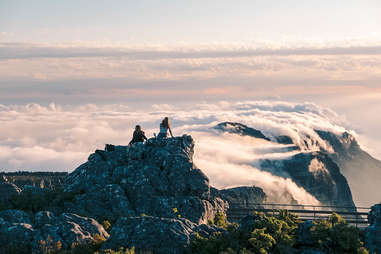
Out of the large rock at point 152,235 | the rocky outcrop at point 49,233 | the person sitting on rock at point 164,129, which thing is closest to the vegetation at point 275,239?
the large rock at point 152,235

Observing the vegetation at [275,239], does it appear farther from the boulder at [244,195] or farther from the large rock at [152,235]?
the boulder at [244,195]

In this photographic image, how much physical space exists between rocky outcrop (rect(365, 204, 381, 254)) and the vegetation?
2.12ft

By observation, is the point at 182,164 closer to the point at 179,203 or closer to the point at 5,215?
the point at 179,203

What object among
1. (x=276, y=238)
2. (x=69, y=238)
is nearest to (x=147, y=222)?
(x=69, y=238)

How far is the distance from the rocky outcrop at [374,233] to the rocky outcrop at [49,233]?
19734 mm

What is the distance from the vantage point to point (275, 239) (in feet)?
148

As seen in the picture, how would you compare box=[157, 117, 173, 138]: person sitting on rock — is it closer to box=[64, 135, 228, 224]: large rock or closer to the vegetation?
box=[64, 135, 228, 224]: large rock

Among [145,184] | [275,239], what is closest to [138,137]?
[145,184]

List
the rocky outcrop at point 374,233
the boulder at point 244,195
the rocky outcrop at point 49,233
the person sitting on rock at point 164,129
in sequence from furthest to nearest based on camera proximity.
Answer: the boulder at point 244,195 < the person sitting on rock at point 164,129 < the rocky outcrop at point 49,233 < the rocky outcrop at point 374,233

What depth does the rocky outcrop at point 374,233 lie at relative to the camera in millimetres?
44500

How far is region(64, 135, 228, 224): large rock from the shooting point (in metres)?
58.8

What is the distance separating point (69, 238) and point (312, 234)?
1803 cm

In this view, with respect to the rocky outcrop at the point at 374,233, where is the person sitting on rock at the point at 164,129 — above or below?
above

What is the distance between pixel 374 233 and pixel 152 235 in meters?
16.2
